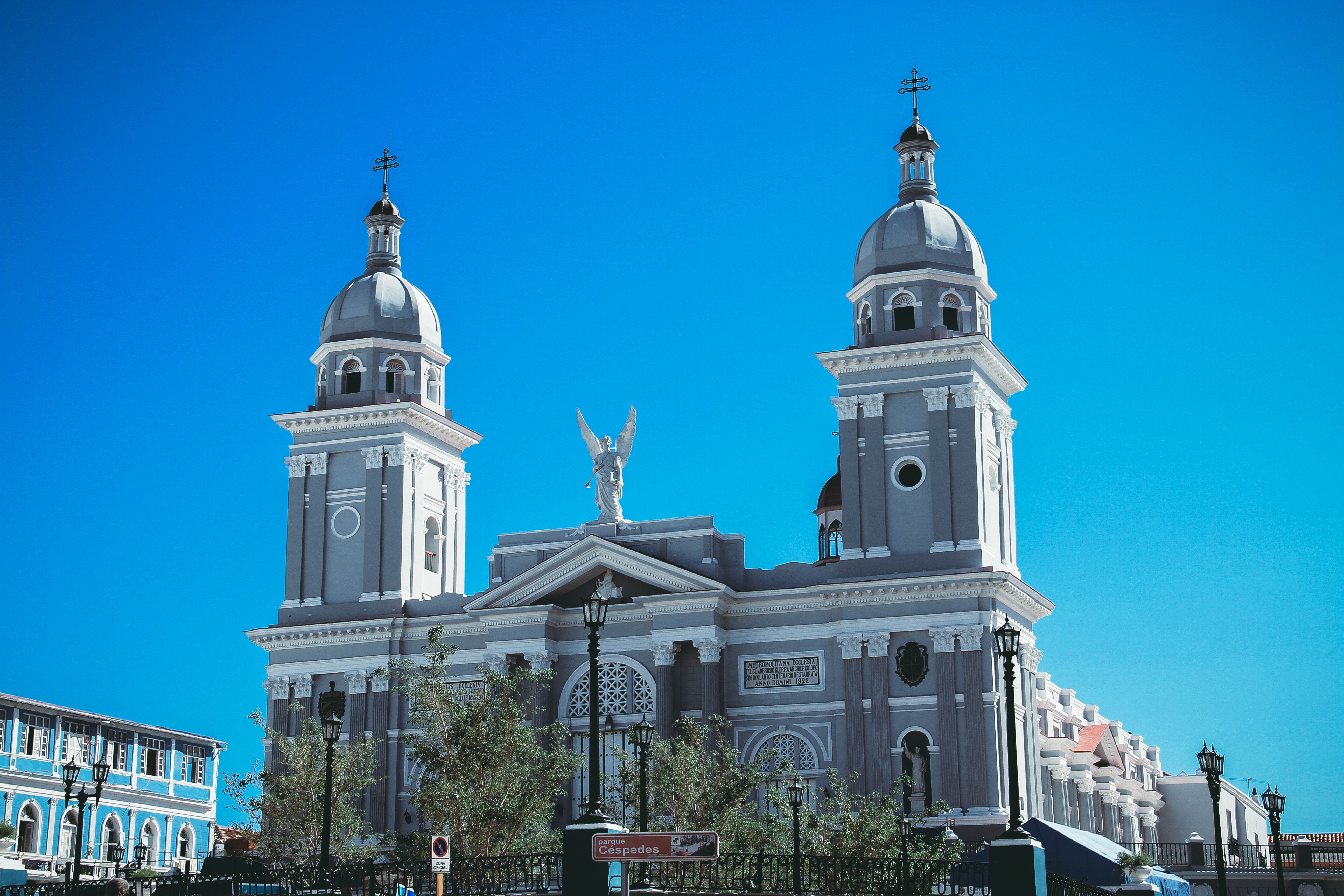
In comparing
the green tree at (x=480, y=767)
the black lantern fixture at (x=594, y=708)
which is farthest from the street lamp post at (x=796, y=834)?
the green tree at (x=480, y=767)

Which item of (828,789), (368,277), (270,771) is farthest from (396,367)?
(828,789)

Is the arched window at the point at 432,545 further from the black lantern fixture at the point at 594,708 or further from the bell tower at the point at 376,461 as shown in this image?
the black lantern fixture at the point at 594,708

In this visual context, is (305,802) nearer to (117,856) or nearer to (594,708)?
(117,856)

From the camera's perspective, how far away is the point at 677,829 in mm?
42750

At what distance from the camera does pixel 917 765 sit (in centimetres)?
5047

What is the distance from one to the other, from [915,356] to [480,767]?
21240mm

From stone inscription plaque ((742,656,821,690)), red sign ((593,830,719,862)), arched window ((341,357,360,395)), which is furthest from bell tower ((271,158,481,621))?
red sign ((593,830,719,862))

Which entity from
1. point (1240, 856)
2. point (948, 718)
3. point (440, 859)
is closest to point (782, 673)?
point (948, 718)

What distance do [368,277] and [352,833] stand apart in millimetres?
21787

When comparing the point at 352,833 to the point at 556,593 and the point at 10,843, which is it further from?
the point at 10,843

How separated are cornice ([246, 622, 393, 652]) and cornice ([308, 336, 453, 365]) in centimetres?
1021

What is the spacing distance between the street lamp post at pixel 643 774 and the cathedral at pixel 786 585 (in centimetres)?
1265

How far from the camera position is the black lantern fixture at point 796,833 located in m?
30.4

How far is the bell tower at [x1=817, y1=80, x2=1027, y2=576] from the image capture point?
5253cm
